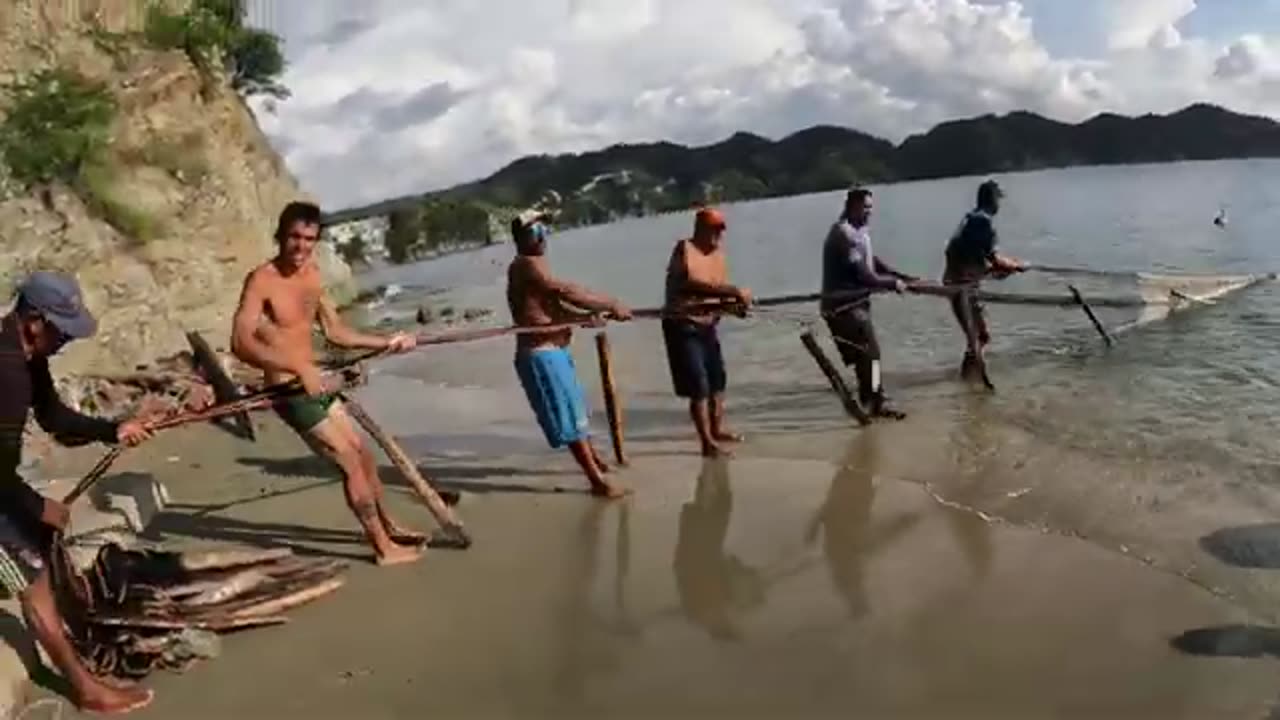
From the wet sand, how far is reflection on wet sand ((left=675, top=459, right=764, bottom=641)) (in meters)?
0.02

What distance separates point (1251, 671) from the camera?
4848 mm

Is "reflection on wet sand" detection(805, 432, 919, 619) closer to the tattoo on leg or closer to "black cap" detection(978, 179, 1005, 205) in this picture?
the tattoo on leg

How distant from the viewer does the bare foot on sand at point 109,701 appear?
4.84 meters

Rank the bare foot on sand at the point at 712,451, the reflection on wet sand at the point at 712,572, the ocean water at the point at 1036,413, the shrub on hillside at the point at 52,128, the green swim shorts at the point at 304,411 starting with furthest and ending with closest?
1. the shrub on hillside at the point at 52,128
2. the bare foot on sand at the point at 712,451
3. the ocean water at the point at 1036,413
4. the green swim shorts at the point at 304,411
5. the reflection on wet sand at the point at 712,572

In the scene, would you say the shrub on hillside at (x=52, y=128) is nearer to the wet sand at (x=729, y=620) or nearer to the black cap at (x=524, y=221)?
the wet sand at (x=729, y=620)

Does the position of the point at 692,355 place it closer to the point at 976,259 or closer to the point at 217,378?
the point at 217,378

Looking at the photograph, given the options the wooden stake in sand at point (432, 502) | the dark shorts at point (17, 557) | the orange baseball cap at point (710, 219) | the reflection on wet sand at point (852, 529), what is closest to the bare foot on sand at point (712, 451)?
the reflection on wet sand at point (852, 529)

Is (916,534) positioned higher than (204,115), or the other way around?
(204,115)

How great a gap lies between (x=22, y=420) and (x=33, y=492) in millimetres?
341

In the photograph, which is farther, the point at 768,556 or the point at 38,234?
the point at 38,234

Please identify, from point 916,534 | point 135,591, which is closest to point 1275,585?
point 916,534

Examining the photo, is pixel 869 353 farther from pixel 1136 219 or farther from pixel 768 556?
pixel 1136 219

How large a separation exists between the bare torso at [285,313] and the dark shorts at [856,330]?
206 inches

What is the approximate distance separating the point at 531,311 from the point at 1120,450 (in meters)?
4.94
